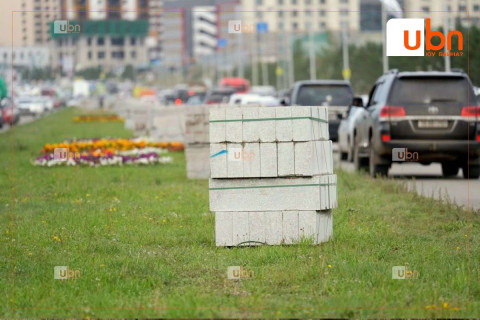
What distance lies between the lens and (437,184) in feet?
68.3

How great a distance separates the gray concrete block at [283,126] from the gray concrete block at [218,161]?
0.49 meters

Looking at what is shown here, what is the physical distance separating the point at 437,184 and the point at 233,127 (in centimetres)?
1040

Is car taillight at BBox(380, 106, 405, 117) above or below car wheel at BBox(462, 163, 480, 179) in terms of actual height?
above

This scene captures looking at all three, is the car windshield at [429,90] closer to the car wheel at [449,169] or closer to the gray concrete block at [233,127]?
the car wheel at [449,169]

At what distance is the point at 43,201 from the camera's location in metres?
16.7

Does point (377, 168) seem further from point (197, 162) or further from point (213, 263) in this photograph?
point (213, 263)

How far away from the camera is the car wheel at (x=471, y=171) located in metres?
22.2

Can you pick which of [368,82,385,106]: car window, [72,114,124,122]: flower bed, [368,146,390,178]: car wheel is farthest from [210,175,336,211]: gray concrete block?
[72,114,124,122]: flower bed

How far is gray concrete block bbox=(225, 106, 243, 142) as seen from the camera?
1096 centimetres

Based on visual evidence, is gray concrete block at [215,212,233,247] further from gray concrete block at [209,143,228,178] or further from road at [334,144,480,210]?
road at [334,144,480,210]

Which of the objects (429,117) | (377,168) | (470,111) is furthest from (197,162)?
(470,111)

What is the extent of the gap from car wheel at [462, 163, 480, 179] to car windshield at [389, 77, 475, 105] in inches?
59.5

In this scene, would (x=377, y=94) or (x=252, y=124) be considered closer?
(x=252, y=124)

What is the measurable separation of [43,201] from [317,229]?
6.62 meters
